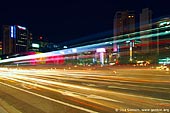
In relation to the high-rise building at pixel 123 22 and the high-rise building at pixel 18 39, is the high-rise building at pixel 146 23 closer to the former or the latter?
the high-rise building at pixel 123 22

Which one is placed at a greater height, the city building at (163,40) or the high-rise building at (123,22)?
the high-rise building at (123,22)

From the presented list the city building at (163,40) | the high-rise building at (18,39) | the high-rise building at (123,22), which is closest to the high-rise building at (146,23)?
the city building at (163,40)

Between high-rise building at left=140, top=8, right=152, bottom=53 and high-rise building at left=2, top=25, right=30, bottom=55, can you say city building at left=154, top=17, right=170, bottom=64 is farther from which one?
high-rise building at left=2, top=25, right=30, bottom=55

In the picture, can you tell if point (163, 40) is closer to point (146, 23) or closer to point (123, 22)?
point (146, 23)

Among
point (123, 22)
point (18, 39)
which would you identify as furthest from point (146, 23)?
point (18, 39)

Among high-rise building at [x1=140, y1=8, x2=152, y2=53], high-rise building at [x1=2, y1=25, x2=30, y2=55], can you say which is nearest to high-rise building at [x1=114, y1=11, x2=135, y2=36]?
high-rise building at [x1=140, y1=8, x2=152, y2=53]

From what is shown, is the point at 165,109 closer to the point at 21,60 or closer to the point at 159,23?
the point at 159,23

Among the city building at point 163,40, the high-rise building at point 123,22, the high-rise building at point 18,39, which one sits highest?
the high-rise building at point 123,22

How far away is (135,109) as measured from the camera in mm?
10484

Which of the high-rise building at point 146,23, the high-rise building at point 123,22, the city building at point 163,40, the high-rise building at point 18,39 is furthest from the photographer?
Result: the high-rise building at point 18,39

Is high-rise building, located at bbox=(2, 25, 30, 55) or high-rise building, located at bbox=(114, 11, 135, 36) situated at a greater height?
high-rise building, located at bbox=(114, 11, 135, 36)

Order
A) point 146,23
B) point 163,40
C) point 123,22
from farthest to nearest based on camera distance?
point 123,22, point 146,23, point 163,40

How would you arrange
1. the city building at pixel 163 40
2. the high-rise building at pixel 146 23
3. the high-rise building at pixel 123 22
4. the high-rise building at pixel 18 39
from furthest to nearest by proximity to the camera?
the high-rise building at pixel 18 39
the high-rise building at pixel 123 22
the high-rise building at pixel 146 23
the city building at pixel 163 40

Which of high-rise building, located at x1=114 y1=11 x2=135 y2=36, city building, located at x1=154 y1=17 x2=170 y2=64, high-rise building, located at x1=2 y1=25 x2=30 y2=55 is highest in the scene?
high-rise building, located at x1=114 y1=11 x2=135 y2=36
